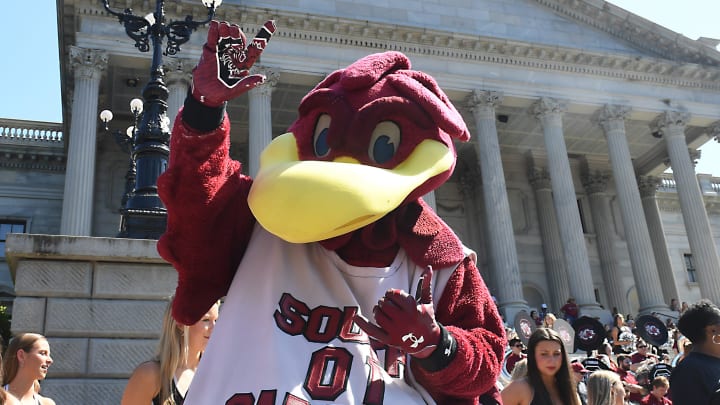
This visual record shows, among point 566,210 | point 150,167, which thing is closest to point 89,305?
point 150,167

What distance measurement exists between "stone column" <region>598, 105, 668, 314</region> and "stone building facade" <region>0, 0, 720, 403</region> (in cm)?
Result: 6

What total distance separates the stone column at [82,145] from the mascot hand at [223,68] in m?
18.0

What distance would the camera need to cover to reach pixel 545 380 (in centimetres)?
469

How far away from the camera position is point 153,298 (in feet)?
22.0

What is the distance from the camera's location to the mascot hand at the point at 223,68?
85.3 inches

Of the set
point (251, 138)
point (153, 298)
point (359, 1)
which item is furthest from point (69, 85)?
point (153, 298)

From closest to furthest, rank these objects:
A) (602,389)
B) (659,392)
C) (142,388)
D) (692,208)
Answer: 1. (142,388)
2. (602,389)
3. (659,392)
4. (692,208)

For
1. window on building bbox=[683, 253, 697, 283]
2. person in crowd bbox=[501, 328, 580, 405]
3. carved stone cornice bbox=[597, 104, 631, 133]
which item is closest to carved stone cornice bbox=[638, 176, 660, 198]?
window on building bbox=[683, 253, 697, 283]

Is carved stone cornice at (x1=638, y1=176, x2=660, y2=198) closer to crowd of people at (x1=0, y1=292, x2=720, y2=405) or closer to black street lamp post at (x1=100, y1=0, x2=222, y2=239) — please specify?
black street lamp post at (x1=100, y1=0, x2=222, y2=239)

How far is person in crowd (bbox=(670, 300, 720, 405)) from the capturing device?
4328 mm

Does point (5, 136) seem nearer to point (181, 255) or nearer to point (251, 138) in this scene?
point (251, 138)

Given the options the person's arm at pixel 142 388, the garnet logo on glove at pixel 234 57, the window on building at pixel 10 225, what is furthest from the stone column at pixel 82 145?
the garnet logo on glove at pixel 234 57

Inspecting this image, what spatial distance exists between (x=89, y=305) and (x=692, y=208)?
87.6ft

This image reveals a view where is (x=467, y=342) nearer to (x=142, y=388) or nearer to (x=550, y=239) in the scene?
(x=142, y=388)
